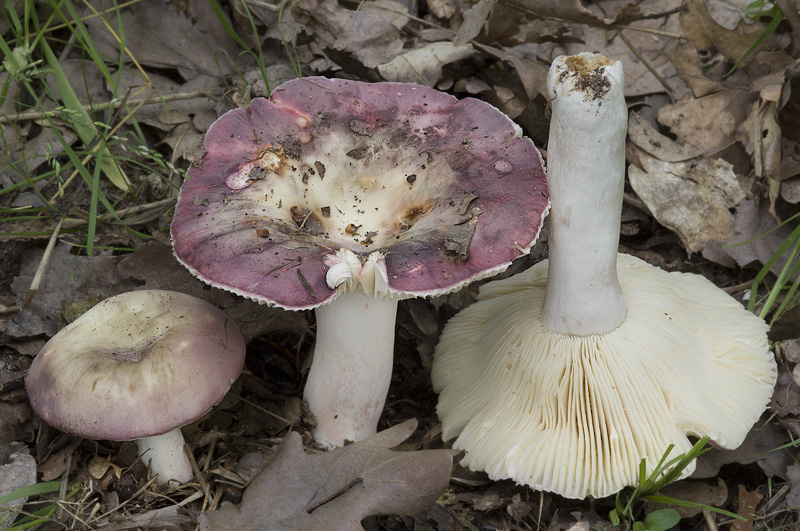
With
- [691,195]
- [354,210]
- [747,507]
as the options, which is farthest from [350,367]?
[691,195]

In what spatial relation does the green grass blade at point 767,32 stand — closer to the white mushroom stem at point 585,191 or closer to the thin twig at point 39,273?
the white mushroom stem at point 585,191

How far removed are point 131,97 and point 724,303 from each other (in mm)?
3250

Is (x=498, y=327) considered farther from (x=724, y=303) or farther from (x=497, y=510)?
(x=724, y=303)

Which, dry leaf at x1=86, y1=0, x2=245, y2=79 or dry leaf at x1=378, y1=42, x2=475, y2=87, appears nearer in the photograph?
dry leaf at x1=378, y1=42, x2=475, y2=87

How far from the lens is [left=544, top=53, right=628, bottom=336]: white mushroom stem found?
2.32 meters

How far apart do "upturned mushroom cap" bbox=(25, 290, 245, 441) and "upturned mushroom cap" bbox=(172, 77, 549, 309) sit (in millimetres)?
381

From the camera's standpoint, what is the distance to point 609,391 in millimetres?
2697

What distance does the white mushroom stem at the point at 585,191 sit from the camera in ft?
7.61

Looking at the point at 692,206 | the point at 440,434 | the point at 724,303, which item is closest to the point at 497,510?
the point at 440,434

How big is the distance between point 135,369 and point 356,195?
106 cm

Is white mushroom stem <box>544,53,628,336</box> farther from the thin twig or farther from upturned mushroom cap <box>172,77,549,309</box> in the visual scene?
the thin twig

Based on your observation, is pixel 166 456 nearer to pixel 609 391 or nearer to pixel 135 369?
pixel 135 369

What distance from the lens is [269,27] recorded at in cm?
414

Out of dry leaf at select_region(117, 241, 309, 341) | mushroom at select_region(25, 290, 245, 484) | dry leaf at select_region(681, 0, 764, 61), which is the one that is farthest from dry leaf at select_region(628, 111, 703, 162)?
mushroom at select_region(25, 290, 245, 484)
